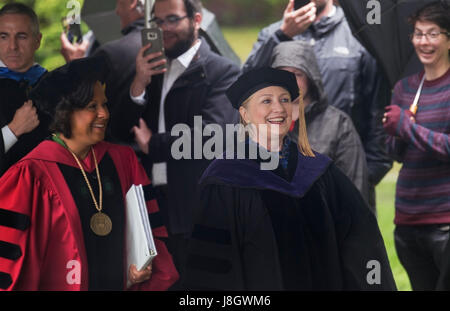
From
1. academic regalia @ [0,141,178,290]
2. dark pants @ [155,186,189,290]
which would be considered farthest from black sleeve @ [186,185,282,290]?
academic regalia @ [0,141,178,290]

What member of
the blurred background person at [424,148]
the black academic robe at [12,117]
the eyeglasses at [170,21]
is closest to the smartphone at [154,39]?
the eyeglasses at [170,21]

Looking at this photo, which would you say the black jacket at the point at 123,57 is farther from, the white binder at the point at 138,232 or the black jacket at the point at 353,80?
the black jacket at the point at 353,80

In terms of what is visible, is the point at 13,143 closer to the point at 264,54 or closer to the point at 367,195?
the point at 264,54

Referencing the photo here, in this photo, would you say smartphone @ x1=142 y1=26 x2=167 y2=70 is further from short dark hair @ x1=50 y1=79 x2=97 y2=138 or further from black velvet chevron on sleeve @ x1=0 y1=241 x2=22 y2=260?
black velvet chevron on sleeve @ x1=0 y1=241 x2=22 y2=260

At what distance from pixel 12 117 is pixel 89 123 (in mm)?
533

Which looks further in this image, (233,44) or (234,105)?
(233,44)

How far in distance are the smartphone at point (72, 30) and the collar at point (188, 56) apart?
0.71 meters

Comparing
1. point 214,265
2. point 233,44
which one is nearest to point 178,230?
point 214,265

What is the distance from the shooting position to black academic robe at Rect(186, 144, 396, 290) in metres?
4.43

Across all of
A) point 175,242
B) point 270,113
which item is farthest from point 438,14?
point 175,242

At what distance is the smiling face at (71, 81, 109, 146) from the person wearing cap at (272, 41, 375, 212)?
3.32ft

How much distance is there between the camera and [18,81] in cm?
487

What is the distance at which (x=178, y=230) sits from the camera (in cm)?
511

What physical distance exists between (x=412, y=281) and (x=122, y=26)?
2361 millimetres
